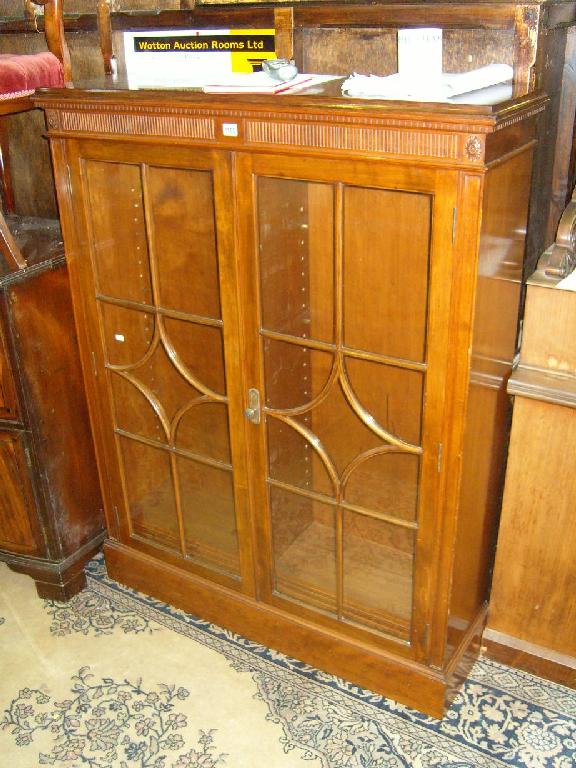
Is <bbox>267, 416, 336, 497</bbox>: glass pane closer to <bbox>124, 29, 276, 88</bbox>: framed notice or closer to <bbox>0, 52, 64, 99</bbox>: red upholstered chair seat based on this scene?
<bbox>124, 29, 276, 88</bbox>: framed notice

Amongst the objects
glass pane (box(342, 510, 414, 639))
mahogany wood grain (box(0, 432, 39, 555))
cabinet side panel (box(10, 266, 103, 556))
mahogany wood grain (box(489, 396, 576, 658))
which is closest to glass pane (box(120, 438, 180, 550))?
cabinet side panel (box(10, 266, 103, 556))

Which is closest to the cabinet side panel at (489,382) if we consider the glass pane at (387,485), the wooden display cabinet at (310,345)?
the wooden display cabinet at (310,345)

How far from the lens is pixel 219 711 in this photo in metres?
1.81

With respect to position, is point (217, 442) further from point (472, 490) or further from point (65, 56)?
point (65, 56)

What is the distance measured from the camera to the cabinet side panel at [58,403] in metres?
1.89

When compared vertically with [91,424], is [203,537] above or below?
below

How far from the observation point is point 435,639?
5.51 ft

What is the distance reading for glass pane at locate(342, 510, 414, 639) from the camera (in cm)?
169

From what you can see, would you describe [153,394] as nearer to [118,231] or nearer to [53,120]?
[118,231]

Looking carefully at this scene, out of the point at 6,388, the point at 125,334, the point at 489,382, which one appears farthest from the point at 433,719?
the point at 6,388

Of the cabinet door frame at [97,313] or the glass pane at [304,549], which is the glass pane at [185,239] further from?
the glass pane at [304,549]

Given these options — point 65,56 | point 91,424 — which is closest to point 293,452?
point 91,424

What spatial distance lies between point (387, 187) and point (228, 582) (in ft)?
3.67

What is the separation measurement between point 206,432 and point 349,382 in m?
0.45
